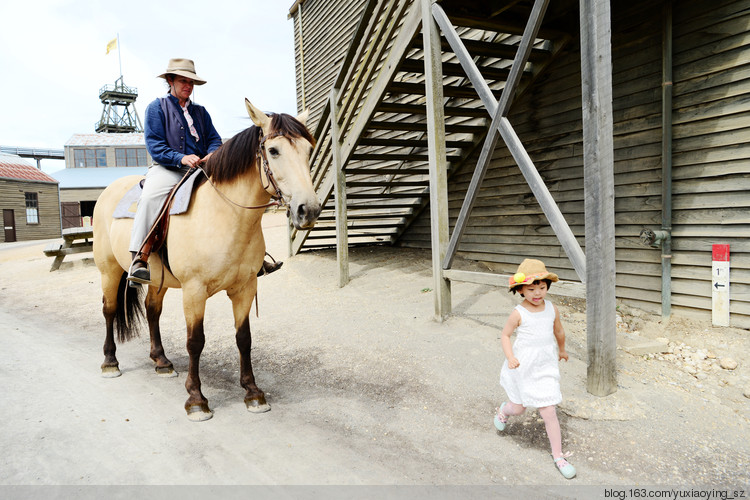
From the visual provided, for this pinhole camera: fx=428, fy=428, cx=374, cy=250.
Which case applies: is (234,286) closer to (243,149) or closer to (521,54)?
(243,149)

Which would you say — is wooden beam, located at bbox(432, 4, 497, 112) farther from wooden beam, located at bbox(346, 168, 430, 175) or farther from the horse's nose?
wooden beam, located at bbox(346, 168, 430, 175)

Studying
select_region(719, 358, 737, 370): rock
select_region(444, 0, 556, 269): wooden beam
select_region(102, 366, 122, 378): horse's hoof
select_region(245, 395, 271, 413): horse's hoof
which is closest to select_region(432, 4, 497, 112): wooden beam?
select_region(444, 0, 556, 269): wooden beam

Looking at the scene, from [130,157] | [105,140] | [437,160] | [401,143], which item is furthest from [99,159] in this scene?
[437,160]

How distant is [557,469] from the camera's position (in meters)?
2.39

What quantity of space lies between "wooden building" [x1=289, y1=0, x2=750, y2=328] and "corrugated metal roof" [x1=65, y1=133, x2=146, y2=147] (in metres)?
31.8

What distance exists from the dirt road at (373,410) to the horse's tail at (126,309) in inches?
12.2

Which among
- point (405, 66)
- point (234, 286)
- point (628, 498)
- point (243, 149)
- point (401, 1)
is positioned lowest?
point (628, 498)

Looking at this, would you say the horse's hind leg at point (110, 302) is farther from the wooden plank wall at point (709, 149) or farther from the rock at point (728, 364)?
the wooden plank wall at point (709, 149)

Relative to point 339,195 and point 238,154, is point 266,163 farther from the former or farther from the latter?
point 339,195

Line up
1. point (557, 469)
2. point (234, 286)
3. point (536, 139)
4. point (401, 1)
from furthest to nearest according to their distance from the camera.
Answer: point (536, 139)
point (401, 1)
point (234, 286)
point (557, 469)

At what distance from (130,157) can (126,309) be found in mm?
33353

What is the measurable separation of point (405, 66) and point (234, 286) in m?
3.95

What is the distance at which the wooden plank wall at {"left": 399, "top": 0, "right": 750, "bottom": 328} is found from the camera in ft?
13.7

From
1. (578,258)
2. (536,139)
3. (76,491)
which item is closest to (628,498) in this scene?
(578,258)
